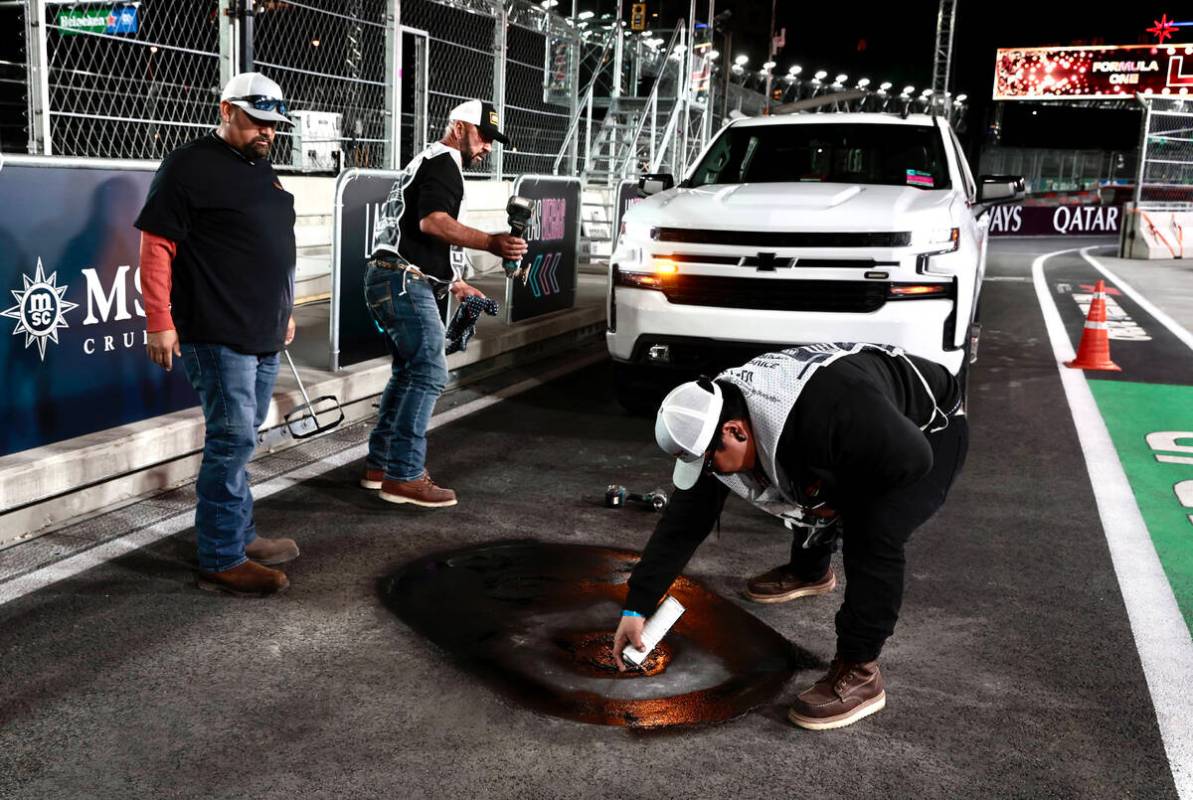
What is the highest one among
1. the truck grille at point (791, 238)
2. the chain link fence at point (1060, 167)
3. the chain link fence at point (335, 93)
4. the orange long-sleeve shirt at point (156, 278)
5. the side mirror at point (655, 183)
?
the chain link fence at point (1060, 167)

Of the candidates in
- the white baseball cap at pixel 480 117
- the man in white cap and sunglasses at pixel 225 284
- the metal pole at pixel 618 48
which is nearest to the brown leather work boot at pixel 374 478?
the man in white cap and sunglasses at pixel 225 284

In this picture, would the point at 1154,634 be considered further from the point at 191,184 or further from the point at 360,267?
the point at 360,267

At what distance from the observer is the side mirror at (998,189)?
7.82 metres

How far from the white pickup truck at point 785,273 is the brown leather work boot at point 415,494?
1.80m

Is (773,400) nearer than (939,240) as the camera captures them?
Yes

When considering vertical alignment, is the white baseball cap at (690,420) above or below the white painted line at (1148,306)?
above

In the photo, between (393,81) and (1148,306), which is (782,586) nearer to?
(393,81)

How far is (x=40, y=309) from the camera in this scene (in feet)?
17.1

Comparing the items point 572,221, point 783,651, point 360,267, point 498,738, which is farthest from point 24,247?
point 572,221

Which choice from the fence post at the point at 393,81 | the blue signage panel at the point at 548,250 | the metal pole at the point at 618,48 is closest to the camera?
the blue signage panel at the point at 548,250

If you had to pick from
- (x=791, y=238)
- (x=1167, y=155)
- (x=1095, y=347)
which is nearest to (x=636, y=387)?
(x=791, y=238)

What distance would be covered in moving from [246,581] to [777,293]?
3.44 m

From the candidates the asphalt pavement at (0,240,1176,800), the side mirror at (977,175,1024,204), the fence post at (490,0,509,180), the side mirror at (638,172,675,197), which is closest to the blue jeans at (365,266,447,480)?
the asphalt pavement at (0,240,1176,800)

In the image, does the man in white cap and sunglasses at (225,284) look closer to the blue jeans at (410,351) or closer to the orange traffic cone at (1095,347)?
the blue jeans at (410,351)
